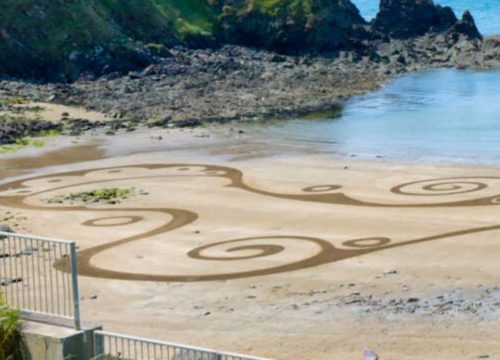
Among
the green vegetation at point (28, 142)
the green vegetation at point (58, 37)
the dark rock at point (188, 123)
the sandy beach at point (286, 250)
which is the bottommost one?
the sandy beach at point (286, 250)

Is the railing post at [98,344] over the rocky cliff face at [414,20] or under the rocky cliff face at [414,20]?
under

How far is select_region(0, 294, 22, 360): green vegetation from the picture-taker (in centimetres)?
2016

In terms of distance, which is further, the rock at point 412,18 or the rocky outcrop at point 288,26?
the rock at point 412,18

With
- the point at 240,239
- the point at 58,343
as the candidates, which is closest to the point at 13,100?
the point at 240,239

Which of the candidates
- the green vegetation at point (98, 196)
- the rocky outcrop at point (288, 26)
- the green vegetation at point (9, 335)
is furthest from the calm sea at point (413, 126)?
the green vegetation at point (9, 335)

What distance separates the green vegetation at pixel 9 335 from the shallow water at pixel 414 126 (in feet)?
132

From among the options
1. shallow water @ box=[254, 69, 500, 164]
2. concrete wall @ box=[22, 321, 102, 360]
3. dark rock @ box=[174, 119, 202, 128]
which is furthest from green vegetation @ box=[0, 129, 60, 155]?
concrete wall @ box=[22, 321, 102, 360]

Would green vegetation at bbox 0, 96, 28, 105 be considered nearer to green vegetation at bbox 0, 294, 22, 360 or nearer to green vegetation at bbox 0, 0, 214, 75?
green vegetation at bbox 0, 0, 214, 75

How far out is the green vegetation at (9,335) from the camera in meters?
20.2

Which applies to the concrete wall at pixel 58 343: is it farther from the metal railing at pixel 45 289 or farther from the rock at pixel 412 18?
the rock at pixel 412 18

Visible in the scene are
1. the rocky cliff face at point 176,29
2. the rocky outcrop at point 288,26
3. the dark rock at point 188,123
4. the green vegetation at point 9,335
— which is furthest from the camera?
the rocky outcrop at point 288,26

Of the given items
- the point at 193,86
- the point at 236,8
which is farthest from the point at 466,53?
the point at 193,86

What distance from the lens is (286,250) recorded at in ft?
117

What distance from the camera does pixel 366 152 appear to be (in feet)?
203
